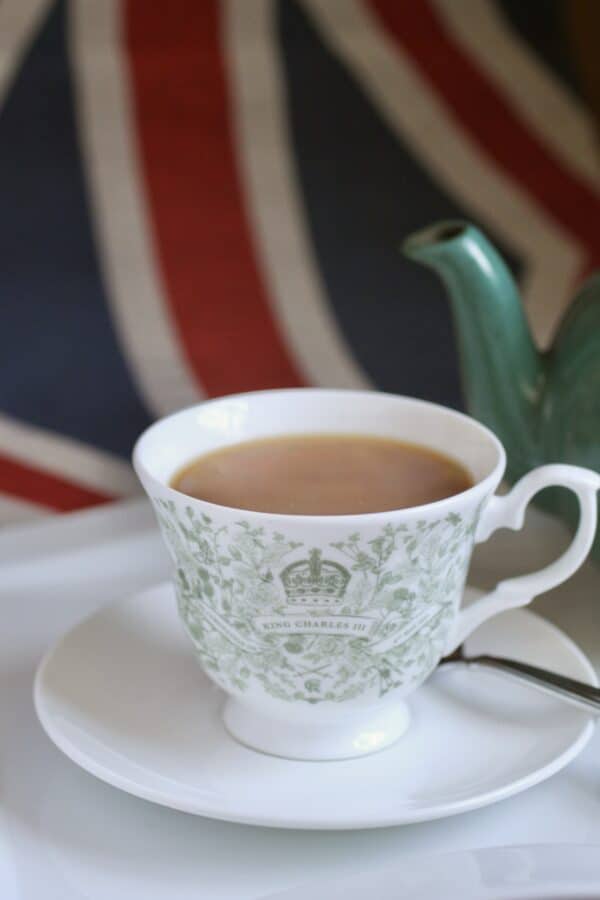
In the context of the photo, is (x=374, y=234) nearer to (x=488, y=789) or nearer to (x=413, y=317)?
(x=413, y=317)

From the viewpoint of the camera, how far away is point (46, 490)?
0.71 metres

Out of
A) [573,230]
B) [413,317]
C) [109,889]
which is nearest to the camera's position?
[109,889]

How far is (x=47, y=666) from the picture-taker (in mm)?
490

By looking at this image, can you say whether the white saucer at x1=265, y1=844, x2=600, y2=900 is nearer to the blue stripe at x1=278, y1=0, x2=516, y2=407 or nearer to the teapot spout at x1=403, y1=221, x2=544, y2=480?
the teapot spout at x1=403, y1=221, x2=544, y2=480

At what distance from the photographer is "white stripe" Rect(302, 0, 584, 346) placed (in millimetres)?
1013

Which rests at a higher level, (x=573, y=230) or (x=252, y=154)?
(x=252, y=154)

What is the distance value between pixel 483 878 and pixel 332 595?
0.10 m

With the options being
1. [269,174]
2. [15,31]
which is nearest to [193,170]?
[269,174]

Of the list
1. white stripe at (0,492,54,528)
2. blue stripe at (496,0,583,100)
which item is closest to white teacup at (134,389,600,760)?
white stripe at (0,492,54,528)

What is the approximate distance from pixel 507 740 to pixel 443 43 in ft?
2.52

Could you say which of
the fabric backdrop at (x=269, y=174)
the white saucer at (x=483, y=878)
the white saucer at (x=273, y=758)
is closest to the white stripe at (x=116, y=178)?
the fabric backdrop at (x=269, y=174)

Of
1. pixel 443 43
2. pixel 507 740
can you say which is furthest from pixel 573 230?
pixel 507 740

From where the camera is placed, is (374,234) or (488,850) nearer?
(488,850)

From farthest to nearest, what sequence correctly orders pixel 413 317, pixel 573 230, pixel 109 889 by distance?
pixel 573 230, pixel 413 317, pixel 109 889
